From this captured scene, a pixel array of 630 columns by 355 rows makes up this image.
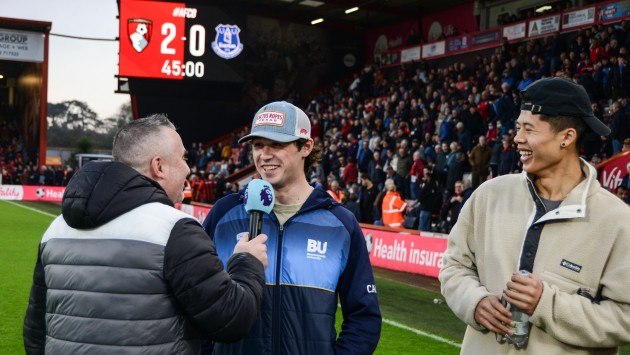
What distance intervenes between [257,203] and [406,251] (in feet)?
36.6

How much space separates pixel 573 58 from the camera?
64.9ft

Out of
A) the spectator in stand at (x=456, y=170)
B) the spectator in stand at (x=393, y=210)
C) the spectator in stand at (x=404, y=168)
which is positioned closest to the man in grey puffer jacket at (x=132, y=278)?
the spectator in stand at (x=393, y=210)

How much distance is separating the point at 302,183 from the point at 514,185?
902 millimetres

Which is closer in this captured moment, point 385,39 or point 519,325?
point 519,325

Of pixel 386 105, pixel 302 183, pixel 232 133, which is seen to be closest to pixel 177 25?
pixel 386 105

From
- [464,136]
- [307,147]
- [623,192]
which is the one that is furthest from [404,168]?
[307,147]

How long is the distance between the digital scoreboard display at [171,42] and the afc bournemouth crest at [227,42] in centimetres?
4

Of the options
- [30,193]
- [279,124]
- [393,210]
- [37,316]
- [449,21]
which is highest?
[449,21]

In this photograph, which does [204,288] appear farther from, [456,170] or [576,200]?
[456,170]

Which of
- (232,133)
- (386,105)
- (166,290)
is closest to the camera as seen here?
(166,290)

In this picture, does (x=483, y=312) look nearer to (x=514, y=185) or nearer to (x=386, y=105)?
(x=514, y=185)

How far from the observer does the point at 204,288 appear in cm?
245

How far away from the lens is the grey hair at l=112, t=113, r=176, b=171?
2.71 m

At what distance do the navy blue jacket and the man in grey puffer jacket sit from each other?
0.39 metres
